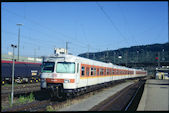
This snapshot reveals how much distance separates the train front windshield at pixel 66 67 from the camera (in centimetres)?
1378

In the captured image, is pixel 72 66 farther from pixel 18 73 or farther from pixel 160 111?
pixel 18 73

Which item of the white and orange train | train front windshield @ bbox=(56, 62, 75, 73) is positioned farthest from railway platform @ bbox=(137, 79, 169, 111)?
train front windshield @ bbox=(56, 62, 75, 73)

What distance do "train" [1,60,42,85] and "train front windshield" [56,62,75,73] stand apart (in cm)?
1383

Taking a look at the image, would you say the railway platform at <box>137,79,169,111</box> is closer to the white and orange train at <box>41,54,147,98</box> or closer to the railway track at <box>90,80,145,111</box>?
the railway track at <box>90,80,145,111</box>

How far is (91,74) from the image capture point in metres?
17.8

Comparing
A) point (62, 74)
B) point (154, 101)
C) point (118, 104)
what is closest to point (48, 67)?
point (62, 74)

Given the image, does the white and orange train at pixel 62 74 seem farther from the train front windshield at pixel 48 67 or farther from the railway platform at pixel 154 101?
the railway platform at pixel 154 101

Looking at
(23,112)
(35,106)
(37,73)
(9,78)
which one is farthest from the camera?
(37,73)

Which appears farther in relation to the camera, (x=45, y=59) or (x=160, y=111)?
(x=45, y=59)

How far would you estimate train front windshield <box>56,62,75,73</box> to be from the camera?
13.8 meters

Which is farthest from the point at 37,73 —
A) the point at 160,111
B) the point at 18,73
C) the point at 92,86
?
the point at 160,111

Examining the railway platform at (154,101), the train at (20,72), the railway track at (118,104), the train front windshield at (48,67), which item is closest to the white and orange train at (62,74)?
the train front windshield at (48,67)

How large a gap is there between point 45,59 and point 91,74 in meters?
4.68

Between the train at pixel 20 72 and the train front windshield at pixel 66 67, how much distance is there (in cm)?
1383
